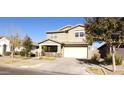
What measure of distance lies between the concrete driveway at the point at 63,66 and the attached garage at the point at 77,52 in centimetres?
100

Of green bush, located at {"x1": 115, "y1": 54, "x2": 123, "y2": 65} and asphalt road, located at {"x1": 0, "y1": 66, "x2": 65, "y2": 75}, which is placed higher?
green bush, located at {"x1": 115, "y1": 54, "x2": 123, "y2": 65}

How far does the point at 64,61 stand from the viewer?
1584 centimetres

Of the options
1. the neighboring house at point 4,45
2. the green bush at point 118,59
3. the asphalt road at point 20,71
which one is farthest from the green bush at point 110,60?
the neighboring house at point 4,45

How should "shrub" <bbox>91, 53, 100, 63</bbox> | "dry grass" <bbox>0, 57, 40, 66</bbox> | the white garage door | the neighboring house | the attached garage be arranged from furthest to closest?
the white garage door, the attached garage, "dry grass" <bbox>0, 57, 40, 66</bbox>, the neighboring house, "shrub" <bbox>91, 53, 100, 63</bbox>

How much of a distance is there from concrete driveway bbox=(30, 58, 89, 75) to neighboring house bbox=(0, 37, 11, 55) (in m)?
2.22

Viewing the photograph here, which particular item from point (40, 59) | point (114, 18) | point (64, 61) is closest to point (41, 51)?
point (40, 59)

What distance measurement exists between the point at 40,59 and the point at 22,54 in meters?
1.27

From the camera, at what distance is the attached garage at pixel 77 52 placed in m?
16.6

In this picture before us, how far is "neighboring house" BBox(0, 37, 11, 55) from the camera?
15.2 metres

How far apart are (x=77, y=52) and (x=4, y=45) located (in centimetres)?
500

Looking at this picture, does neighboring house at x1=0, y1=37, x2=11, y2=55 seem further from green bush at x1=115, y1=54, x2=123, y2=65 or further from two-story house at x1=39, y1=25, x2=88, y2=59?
green bush at x1=115, y1=54, x2=123, y2=65

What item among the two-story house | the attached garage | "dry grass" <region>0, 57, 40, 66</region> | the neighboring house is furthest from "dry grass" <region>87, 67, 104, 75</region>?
the neighboring house

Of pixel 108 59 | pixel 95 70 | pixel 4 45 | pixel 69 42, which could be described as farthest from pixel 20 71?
pixel 69 42

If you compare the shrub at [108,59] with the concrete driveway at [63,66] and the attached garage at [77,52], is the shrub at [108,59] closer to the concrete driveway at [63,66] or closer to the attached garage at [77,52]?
the concrete driveway at [63,66]
